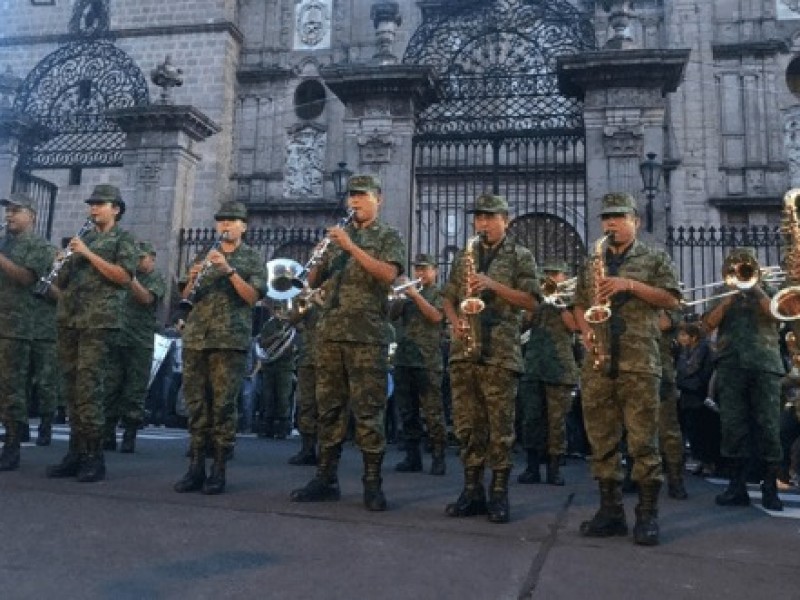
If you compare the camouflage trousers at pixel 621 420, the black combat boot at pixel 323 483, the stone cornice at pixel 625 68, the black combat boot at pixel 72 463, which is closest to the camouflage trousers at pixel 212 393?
the black combat boot at pixel 323 483

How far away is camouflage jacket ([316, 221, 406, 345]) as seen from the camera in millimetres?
5340

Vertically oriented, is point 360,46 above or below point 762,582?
above

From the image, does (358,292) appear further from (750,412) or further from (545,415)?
(750,412)

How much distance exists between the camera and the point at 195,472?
18.4 feet

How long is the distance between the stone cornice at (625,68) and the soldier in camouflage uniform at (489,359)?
755cm

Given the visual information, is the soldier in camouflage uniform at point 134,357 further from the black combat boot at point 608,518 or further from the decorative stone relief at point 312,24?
the decorative stone relief at point 312,24

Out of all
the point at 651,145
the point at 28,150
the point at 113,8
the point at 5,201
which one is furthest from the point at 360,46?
the point at 5,201

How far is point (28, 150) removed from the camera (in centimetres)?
1576

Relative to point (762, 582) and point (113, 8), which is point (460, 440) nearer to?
point (762, 582)

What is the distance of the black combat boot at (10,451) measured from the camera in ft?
20.6

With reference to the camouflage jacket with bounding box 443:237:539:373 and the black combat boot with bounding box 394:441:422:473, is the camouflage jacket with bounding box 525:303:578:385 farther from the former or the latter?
the camouflage jacket with bounding box 443:237:539:373

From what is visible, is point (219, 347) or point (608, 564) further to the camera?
point (219, 347)

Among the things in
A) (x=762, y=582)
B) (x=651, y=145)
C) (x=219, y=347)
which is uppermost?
(x=651, y=145)

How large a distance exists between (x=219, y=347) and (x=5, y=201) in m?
2.96
